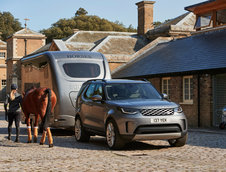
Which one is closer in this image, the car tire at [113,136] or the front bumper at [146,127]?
the front bumper at [146,127]

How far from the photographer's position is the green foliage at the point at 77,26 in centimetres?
8625

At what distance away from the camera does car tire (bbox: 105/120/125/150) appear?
1199 cm

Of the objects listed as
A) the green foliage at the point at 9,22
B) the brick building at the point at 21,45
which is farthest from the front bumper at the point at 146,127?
the green foliage at the point at 9,22

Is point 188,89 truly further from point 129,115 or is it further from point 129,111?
point 129,115

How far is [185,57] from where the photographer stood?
88.1 feet

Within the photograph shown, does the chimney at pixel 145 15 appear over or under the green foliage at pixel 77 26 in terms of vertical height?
under

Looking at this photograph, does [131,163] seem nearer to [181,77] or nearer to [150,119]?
[150,119]

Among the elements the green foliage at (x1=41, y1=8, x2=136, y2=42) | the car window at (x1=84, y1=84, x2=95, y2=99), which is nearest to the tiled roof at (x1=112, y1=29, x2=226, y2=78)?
the car window at (x1=84, y1=84, x2=95, y2=99)

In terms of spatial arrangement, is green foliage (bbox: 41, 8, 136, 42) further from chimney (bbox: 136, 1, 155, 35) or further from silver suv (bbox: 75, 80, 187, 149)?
silver suv (bbox: 75, 80, 187, 149)

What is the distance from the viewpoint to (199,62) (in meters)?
24.4

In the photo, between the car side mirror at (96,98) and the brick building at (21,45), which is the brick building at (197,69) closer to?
the car side mirror at (96,98)

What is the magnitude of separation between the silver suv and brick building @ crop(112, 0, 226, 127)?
9300 millimetres

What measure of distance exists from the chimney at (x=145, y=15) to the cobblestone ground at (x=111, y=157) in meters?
30.1

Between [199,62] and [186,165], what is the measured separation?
51.3 ft
